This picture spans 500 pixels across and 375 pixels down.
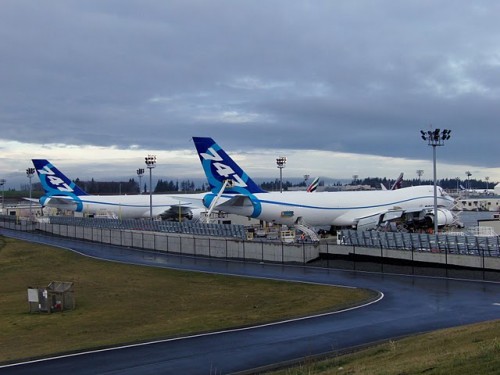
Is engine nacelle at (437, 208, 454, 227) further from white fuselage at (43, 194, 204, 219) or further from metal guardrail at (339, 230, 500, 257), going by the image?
white fuselage at (43, 194, 204, 219)

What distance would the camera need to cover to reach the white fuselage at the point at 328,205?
2562 inches

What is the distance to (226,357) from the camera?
18.9 meters

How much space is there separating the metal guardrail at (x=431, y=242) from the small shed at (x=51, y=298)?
22.6 meters

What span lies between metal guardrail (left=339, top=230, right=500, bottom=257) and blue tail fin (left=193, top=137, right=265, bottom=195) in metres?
22.4

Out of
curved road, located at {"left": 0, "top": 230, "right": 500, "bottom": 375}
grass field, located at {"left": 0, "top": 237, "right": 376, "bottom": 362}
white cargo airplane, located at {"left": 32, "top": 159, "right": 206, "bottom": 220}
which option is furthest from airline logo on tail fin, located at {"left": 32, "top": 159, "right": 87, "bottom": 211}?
curved road, located at {"left": 0, "top": 230, "right": 500, "bottom": 375}

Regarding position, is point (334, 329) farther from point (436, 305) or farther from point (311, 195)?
point (311, 195)

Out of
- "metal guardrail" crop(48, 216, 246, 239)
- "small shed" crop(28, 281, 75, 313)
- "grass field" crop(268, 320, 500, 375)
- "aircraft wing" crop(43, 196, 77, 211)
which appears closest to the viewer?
"grass field" crop(268, 320, 500, 375)

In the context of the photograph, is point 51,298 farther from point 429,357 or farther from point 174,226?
point 174,226

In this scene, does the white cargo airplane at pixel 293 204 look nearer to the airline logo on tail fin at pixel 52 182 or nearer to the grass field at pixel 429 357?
the grass field at pixel 429 357

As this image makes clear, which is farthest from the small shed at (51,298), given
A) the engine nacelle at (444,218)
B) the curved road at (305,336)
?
the engine nacelle at (444,218)

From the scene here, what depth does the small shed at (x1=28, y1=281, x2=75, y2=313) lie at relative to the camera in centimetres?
2938

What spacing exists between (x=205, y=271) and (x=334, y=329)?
2278cm

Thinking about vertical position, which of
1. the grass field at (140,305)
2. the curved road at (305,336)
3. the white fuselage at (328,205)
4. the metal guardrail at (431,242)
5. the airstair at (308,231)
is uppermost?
the white fuselage at (328,205)

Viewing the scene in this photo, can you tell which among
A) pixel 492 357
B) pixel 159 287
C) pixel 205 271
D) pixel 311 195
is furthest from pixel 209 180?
pixel 492 357
